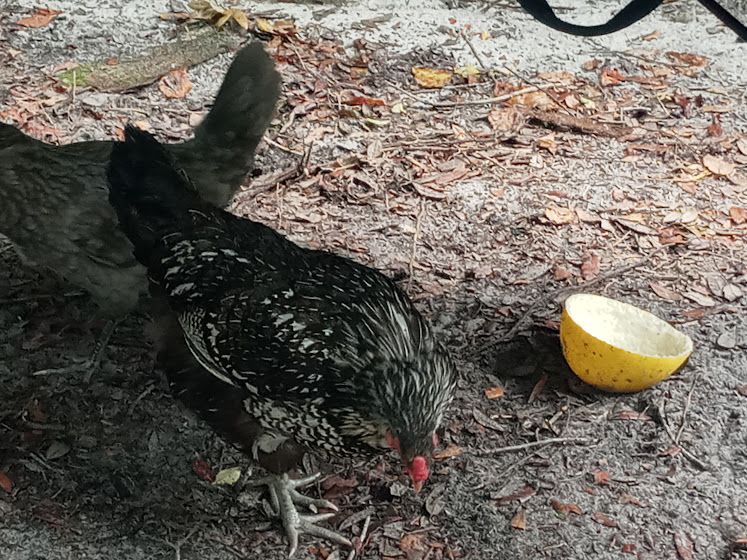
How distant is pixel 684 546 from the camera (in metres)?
2.96

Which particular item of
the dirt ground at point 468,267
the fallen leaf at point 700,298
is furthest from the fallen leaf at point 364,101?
the fallen leaf at point 700,298

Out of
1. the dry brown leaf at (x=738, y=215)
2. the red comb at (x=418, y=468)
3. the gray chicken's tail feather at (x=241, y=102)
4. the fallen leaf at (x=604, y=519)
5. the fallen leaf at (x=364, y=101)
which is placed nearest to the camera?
the red comb at (x=418, y=468)

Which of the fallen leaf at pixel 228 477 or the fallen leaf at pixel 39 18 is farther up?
the fallen leaf at pixel 39 18

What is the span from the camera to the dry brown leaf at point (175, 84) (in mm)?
4820

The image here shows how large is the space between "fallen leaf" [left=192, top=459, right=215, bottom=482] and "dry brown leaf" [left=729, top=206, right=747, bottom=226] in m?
2.86

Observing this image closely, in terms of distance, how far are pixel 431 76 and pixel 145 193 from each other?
249 centimetres

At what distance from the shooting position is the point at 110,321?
3.60 meters

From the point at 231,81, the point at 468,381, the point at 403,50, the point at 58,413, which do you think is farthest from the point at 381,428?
the point at 403,50

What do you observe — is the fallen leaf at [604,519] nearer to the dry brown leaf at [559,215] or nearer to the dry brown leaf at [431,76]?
the dry brown leaf at [559,215]

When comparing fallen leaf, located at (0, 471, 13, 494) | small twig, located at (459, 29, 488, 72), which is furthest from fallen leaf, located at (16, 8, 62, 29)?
fallen leaf, located at (0, 471, 13, 494)

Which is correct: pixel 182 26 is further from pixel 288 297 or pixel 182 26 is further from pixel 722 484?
pixel 722 484

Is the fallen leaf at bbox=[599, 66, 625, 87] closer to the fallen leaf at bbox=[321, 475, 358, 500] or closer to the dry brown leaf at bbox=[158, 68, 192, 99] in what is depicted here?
the dry brown leaf at bbox=[158, 68, 192, 99]

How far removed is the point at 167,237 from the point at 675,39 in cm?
391

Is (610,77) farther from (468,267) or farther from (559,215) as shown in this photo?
(468,267)
